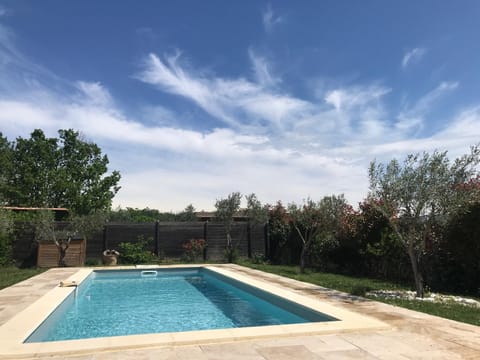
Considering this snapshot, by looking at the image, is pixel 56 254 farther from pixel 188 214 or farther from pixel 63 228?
pixel 188 214

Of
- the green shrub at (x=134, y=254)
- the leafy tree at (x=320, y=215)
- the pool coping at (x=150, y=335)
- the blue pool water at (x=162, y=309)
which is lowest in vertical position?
the blue pool water at (x=162, y=309)

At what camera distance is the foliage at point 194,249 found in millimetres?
17906

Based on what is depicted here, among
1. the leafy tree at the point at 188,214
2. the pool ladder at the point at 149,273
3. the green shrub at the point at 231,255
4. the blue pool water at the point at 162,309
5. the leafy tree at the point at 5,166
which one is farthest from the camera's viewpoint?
the leafy tree at the point at 188,214

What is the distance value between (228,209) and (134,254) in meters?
4.63

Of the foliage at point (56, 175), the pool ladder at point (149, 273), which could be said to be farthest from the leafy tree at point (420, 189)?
the foliage at point (56, 175)

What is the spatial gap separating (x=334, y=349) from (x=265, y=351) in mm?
812

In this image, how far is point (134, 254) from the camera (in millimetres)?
17125

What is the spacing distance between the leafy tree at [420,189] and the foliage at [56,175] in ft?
86.5

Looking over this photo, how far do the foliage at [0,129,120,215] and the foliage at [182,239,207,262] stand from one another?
50.0ft

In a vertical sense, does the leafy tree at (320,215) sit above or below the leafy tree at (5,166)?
Result: below

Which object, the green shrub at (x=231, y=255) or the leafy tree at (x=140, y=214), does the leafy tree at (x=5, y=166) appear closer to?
the leafy tree at (x=140, y=214)

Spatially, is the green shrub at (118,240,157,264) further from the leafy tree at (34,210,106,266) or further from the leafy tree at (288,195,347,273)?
the leafy tree at (288,195,347,273)

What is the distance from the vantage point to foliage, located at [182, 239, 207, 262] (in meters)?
17.9

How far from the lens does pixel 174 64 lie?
11891 millimetres
